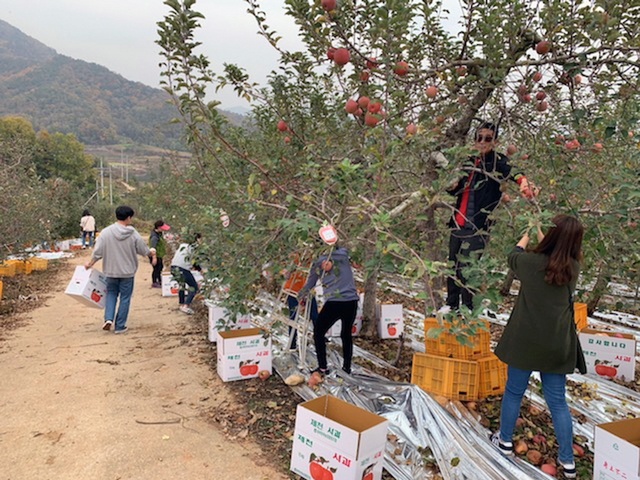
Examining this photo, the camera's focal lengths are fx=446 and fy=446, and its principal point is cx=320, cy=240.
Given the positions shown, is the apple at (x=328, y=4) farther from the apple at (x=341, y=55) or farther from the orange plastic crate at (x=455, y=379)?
the orange plastic crate at (x=455, y=379)

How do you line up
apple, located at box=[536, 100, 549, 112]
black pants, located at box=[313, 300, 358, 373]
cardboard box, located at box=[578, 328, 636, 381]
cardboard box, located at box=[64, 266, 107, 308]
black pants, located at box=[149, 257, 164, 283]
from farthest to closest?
black pants, located at box=[149, 257, 164, 283] → cardboard box, located at box=[64, 266, 107, 308] → cardboard box, located at box=[578, 328, 636, 381] → black pants, located at box=[313, 300, 358, 373] → apple, located at box=[536, 100, 549, 112]

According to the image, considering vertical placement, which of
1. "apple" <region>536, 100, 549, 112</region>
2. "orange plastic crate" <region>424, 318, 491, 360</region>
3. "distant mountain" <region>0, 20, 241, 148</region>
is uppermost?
"distant mountain" <region>0, 20, 241, 148</region>

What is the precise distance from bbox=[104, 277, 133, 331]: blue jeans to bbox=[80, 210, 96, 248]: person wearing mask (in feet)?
34.4

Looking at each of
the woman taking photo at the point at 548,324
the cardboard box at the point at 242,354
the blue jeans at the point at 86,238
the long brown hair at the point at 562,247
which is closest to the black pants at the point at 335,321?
the cardboard box at the point at 242,354

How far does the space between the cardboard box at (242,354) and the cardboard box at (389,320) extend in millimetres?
1633

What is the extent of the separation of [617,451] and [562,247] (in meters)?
1.09

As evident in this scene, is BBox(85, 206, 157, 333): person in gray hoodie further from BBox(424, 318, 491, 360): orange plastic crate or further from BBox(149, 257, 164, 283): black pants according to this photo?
BBox(424, 318, 491, 360): orange plastic crate

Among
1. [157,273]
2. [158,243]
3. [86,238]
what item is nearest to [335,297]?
[158,243]

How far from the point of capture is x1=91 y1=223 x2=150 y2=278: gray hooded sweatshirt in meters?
5.20

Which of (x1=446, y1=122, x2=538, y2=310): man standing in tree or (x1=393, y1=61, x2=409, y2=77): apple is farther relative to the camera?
→ (x1=446, y1=122, x2=538, y2=310): man standing in tree

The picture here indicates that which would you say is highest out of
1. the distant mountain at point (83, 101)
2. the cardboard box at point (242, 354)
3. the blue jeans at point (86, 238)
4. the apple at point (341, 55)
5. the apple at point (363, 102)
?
the distant mountain at point (83, 101)

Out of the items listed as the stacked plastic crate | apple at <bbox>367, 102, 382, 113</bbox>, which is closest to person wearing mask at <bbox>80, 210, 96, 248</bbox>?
the stacked plastic crate

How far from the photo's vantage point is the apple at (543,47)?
8.96 feet

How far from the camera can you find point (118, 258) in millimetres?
5238
